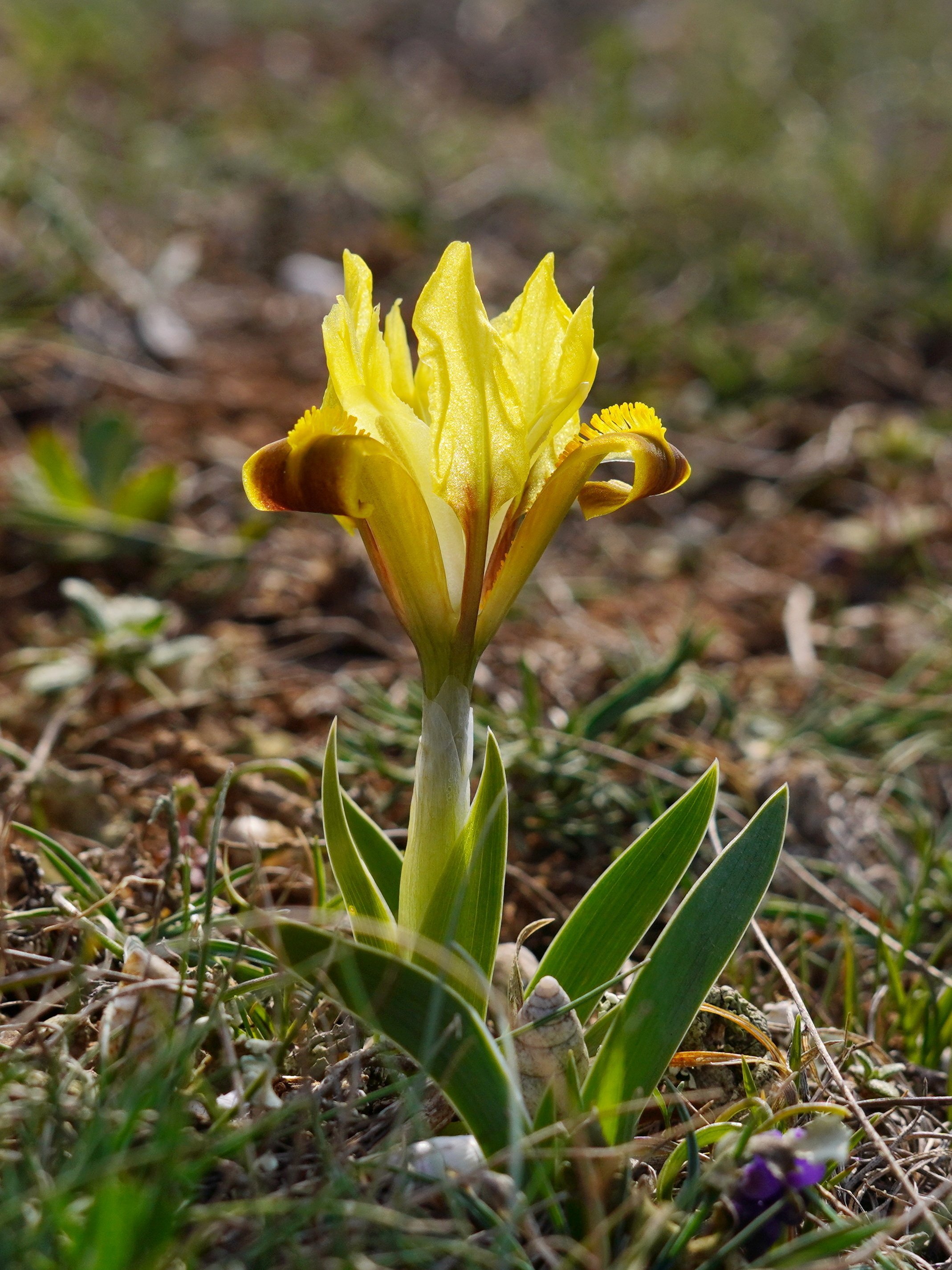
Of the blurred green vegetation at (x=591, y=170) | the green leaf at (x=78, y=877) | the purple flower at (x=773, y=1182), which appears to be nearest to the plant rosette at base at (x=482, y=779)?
the purple flower at (x=773, y=1182)

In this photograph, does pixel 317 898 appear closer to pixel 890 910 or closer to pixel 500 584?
pixel 500 584

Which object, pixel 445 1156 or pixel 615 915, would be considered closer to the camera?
pixel 445 1156

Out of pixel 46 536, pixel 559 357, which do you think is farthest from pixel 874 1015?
pixel 46 536

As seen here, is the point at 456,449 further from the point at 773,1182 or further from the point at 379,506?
the point at 773,1182

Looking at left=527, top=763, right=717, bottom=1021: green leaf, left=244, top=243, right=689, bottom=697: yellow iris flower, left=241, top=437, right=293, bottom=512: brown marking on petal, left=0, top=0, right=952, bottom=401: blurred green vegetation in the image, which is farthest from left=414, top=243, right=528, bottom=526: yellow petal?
left=0, top=0, right=952, bottom=401: blurred green vegetation

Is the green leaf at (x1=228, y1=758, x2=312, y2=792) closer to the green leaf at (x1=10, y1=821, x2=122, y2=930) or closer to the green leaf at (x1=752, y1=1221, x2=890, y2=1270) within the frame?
the green leaf at (x1=10, y1=821, x2=122, y2=930)

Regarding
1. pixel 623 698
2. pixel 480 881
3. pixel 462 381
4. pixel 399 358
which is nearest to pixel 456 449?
pixel 462 381
